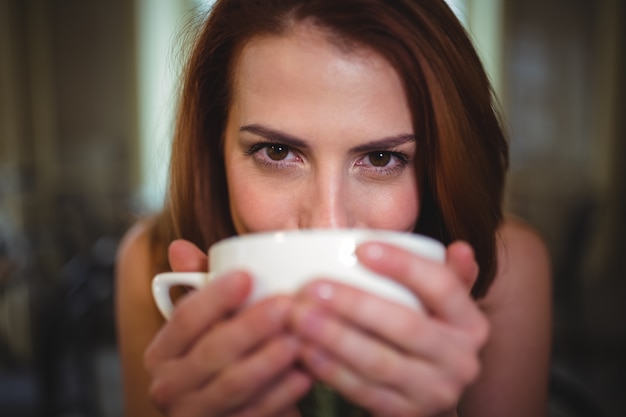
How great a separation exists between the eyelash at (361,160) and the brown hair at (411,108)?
0.02 meters

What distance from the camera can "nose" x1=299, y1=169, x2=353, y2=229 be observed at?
0.67 m

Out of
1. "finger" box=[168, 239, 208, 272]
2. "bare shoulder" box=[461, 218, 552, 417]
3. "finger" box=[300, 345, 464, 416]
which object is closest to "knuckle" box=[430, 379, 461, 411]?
"finger" box=[300, 345, 464, 416]

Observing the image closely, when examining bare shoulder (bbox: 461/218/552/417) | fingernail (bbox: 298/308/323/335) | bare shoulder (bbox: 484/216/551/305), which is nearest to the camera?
fingernail (bbox: 298/308/323/335)

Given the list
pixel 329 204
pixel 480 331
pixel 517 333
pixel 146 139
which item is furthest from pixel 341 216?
pixel 146 139

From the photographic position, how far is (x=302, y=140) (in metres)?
0.71

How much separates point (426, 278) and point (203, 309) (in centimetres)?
16

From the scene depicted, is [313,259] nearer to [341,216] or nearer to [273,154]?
[341,216]

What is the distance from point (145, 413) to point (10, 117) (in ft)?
16.3

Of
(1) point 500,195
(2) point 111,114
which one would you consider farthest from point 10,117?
(1) point 500,195

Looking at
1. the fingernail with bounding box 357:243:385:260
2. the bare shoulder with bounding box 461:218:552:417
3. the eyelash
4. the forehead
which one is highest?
the forehead

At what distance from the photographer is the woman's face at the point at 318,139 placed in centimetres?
70

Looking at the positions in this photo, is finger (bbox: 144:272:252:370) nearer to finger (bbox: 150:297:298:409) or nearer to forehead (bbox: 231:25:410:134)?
finger (bbox: 150:297:298:409)

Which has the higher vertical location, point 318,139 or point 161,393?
point 318,139

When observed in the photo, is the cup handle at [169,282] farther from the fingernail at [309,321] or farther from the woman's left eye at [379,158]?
the woman's left eye at [379,158]
